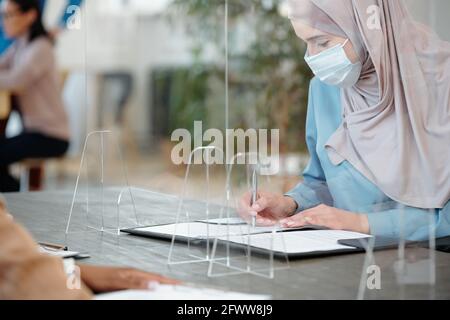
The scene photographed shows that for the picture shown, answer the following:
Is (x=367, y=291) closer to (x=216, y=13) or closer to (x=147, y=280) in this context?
(x=147, y=280)

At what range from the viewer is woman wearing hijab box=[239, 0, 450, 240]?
5.40 feet

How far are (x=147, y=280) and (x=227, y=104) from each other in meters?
3.08

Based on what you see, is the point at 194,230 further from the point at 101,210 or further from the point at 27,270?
the point at 27,270

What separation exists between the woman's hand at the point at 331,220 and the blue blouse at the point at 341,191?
2cm

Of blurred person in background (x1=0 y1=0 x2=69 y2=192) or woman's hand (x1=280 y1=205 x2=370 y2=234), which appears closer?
woman's hand (x1=280 y1=205 x2=370 y2=234)

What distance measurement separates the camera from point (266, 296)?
1.12m

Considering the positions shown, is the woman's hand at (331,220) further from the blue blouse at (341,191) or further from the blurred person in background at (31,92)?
the blurred person in background at (31,92)

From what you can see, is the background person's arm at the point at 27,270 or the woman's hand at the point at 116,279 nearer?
the background person's arm at the point at 27,270

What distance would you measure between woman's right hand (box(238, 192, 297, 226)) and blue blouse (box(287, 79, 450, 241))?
3 cm

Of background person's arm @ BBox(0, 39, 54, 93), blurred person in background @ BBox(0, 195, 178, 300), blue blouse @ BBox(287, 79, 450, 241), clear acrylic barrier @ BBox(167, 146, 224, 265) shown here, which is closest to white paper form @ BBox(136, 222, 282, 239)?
clear acrylic barrier @ BBox(167, 146, 224, 265)

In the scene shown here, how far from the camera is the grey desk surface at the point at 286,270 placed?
1139mm

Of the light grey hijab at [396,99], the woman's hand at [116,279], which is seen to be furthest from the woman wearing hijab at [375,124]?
the woman's hand at [116,279]

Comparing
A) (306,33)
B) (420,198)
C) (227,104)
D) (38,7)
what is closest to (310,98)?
(306,33)

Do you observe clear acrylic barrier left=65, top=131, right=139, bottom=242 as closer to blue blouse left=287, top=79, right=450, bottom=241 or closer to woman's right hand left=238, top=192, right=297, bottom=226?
woman's right hand left=238, top=192, right=297, bottom=226
